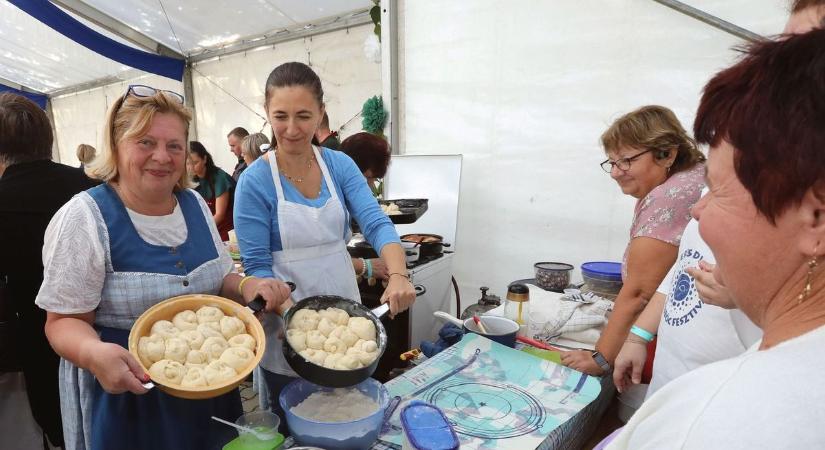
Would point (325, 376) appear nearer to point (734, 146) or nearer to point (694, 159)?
point (734, 146)

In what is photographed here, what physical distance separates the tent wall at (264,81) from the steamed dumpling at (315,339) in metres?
4.67

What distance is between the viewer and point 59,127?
10797mm

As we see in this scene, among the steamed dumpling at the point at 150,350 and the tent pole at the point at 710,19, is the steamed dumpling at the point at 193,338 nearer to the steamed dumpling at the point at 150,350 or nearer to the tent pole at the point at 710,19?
the steamed dumpling at the point at 150,350

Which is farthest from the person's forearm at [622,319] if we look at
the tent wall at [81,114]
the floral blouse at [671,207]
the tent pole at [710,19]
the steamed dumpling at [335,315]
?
the tent wall at [81,114]

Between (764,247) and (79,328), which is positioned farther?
(79,328)

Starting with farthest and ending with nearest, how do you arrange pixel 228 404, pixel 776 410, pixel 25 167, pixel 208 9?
pixel 208 9
pixel 25 167
pixel 228 404
pixel 776 410

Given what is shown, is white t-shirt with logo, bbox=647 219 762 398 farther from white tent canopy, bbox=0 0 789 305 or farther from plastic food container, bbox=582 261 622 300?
white tent canopy, bbox=0 0 789 305

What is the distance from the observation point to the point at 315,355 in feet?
3.67

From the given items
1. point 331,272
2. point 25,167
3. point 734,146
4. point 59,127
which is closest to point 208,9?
point 25,167

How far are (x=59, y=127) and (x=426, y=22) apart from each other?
11.8 m

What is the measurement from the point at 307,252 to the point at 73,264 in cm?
77

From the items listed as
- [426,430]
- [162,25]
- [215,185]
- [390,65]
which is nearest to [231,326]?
[426,430]

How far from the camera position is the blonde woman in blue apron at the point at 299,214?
1575mm

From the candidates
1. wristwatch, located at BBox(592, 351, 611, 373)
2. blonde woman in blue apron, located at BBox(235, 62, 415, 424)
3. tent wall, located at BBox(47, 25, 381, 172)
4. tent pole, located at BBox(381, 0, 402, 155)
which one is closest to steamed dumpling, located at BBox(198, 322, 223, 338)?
blonde woman in blue apron, located at BBox(235, 62, 415, 424)
